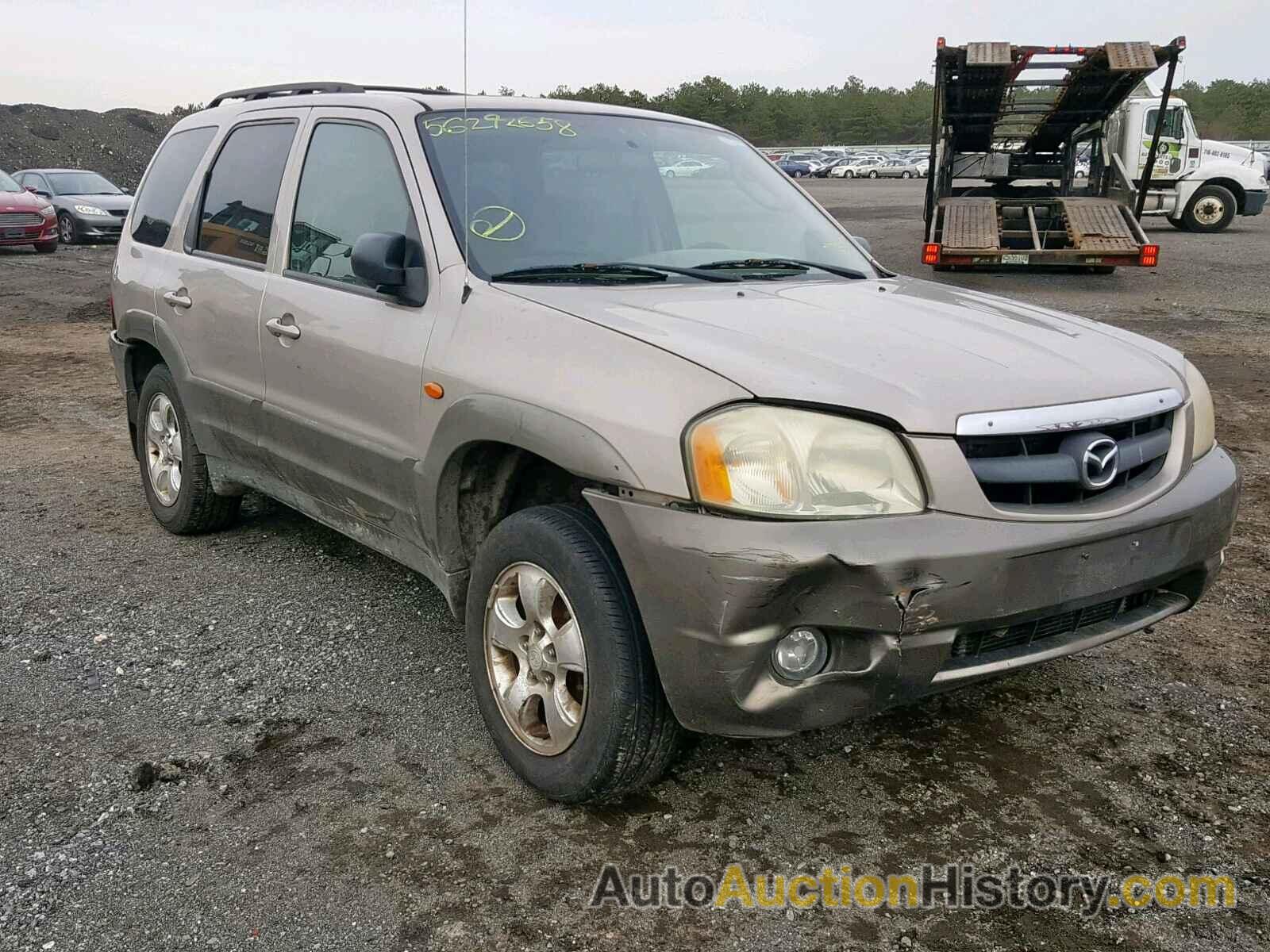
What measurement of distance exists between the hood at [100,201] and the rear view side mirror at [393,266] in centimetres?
2094

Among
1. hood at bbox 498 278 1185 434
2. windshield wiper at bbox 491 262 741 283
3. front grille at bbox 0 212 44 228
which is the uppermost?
windshield wiper at bbox 491 262 741 283

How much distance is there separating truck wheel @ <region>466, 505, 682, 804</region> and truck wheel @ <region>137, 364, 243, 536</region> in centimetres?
228

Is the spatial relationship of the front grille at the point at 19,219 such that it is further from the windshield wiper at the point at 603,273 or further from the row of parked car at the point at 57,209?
the windshield wiper at the point at 603,273

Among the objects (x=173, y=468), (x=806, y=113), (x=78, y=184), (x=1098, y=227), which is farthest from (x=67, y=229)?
(x=806, y=113)

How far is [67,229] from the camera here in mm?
22078

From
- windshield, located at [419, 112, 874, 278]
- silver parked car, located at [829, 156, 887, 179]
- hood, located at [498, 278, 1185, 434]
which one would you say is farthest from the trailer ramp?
silver parked car, located at [829, 156, 887, 179]

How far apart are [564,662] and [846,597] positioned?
786 mm

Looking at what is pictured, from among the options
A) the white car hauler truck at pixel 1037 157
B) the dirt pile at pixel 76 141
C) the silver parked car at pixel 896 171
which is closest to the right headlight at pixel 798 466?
the white car hauler truck at pixel 1037 157

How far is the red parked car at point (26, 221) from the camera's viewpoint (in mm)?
19688

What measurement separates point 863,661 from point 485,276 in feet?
5.02

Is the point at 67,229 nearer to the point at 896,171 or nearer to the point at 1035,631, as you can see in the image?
the point at 1035,631

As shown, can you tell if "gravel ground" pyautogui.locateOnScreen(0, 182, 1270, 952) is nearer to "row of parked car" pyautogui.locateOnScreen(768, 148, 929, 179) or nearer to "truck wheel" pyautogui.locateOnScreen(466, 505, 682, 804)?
"truck wheel" pyautogui.locateOnScreen(466, 505, 682, 804)

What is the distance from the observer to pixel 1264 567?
464cm

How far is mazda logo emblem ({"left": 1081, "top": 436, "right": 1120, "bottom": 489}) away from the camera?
264cm
